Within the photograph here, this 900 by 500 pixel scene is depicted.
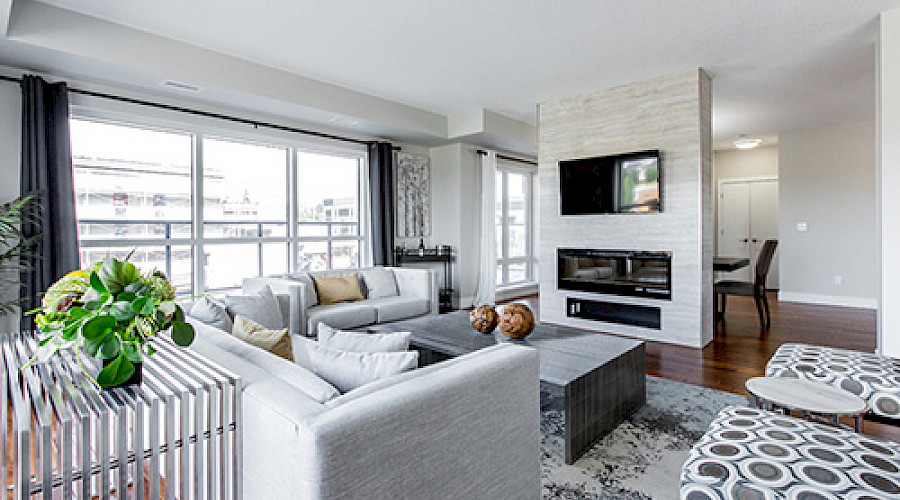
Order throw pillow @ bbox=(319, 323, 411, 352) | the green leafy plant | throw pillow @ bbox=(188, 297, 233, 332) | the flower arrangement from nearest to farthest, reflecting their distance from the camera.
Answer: the flower arrangement, throw pillow @ bbox=(319, 323, 411, 352), throw pillow @ bbox=(188, 297, 233, 332), the green leafy plant

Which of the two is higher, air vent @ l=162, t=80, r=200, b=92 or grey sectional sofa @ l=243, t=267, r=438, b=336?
air vent @ l=162, t=80, r=200, b=92

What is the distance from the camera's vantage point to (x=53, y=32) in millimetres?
3092

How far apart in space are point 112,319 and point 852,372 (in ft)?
9.40

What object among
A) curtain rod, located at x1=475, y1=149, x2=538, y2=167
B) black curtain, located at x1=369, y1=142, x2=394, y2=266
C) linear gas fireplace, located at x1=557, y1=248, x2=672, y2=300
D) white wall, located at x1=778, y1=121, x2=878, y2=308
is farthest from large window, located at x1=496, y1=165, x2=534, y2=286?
white wall, located at x1=778, y1=121, x2=878, y2=308

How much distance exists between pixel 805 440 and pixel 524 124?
5581 mm

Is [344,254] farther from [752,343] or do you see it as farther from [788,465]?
[788,465]

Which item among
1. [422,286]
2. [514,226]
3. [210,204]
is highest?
[210,204]

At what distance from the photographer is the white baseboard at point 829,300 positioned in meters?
6.19

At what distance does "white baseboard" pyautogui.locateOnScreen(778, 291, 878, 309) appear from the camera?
6.19 m

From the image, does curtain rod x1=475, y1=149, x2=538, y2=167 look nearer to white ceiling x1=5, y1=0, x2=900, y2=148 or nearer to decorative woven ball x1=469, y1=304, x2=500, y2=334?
white ceiling x1=5, y1=0, x2=900, y2=148

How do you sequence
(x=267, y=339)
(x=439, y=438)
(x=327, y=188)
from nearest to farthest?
(x=439, y=438)
(x=267, y=339)
(x=327, y=188)

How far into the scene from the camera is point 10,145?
3484mm

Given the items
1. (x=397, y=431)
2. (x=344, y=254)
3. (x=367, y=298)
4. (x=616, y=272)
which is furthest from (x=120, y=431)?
(x=344, y=254)

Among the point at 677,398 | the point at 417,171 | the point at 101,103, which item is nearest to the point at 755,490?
the point at 677,398
